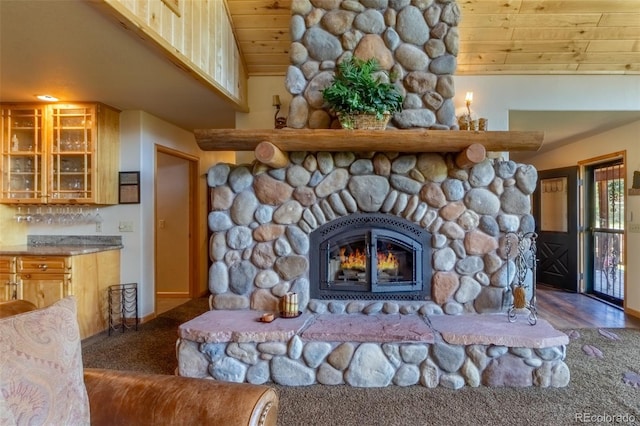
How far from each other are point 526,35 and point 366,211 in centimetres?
231

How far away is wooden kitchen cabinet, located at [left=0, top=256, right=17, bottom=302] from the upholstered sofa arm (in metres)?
2.79

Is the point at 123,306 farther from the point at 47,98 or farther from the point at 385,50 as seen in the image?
the point at 385,50

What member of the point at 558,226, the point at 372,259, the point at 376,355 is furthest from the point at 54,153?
the point at 558,226

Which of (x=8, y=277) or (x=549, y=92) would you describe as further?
(x=549, y=92)

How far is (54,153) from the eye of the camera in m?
3.70

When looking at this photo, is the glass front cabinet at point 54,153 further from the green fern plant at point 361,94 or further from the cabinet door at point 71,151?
the green fern plant at point 361,94

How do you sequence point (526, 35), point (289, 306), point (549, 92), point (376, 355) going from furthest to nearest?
point (549, 92)
point (526, 35)
point (289, 306)
point (376, 355)

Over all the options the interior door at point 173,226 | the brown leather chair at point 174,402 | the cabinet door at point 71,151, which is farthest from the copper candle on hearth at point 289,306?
the interior door at point 173,226

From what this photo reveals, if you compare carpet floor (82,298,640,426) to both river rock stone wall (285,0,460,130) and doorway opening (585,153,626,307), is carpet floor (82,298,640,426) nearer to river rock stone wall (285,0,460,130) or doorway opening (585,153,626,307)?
river rock stone wall (285,0,460,130)

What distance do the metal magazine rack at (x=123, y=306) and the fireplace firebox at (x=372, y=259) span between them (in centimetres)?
215

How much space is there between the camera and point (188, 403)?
3.89 feet

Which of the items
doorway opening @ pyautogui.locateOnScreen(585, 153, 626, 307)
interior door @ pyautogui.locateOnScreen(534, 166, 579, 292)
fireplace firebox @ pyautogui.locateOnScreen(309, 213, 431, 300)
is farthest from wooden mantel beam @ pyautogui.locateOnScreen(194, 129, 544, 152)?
interior door @ pyautogui.locateOnScreen(534, 166, 579, 292)

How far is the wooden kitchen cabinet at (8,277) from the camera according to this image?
129 inches

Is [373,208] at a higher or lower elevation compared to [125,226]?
higher
